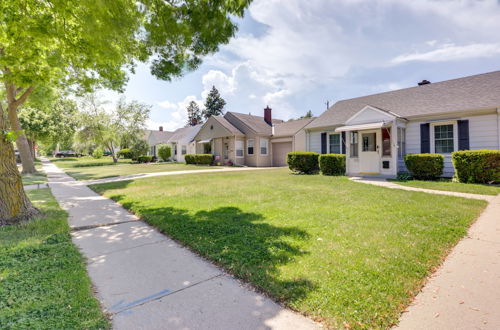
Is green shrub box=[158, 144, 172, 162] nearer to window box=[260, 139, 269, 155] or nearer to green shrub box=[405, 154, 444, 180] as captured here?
window box=[260, 139, 269, 155]

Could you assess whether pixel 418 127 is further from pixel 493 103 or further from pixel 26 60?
pixel 26 60

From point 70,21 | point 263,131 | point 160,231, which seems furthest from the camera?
point 263,131

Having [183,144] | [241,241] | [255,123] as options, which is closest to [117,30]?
[241,241]

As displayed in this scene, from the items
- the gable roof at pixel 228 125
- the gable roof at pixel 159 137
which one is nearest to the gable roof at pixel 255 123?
the gable roof at pixel 228 125

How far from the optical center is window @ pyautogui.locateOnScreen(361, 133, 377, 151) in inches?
511

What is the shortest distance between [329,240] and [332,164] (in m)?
10.3

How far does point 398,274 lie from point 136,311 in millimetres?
2819

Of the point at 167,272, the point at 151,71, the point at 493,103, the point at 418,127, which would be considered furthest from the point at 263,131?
the point at 167,272

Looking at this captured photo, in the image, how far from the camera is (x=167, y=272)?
3041 millimetres

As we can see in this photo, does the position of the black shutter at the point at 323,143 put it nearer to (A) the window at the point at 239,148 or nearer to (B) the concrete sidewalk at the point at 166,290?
(A) the window at the point at 239,148

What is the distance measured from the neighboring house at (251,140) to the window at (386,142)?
941cm

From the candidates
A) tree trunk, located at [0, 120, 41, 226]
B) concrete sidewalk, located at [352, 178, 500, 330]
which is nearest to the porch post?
concrete sidewalk, located at [352, 178, 500, 330]

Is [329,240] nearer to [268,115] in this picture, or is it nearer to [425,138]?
[425,138]

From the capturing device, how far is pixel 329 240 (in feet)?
12.6
